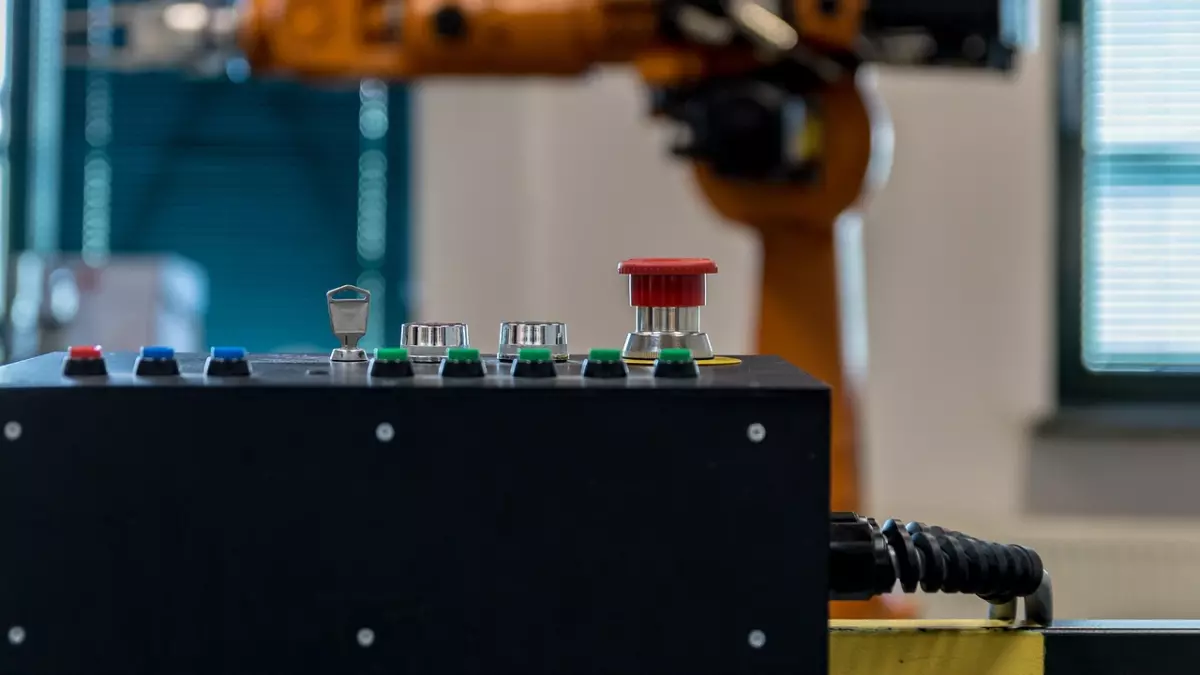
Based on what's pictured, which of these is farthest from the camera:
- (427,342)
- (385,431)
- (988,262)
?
(988,262)

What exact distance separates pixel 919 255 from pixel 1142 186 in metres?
0.50

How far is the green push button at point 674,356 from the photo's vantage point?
17.3 inches

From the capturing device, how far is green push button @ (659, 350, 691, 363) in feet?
1.44

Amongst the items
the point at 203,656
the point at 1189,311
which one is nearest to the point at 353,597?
the point at 203,656

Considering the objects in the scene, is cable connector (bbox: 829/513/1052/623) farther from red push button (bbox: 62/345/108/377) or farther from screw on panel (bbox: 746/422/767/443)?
red push button (bbox: 62/345/108/377)

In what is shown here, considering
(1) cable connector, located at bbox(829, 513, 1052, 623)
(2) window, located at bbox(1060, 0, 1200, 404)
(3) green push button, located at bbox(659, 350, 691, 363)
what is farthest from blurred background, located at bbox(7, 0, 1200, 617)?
(3) green push button, located at bbox(659, 350, 691, 363)

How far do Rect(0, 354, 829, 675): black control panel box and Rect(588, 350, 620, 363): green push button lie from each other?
2cm

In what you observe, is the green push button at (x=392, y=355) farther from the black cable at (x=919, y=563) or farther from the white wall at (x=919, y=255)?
the white wall at (x=919, y=255)

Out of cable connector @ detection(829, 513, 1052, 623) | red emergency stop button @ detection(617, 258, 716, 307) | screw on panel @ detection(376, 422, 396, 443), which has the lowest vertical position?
cable connector @ detection(829, 513, 1052, 623)

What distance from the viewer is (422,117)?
2.52m

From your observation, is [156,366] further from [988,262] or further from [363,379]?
[988,262]

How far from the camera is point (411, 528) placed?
1.36 ft

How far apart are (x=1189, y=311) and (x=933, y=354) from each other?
0.56 meters

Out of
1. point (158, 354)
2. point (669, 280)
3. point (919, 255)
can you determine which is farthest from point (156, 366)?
point (919, 255)
